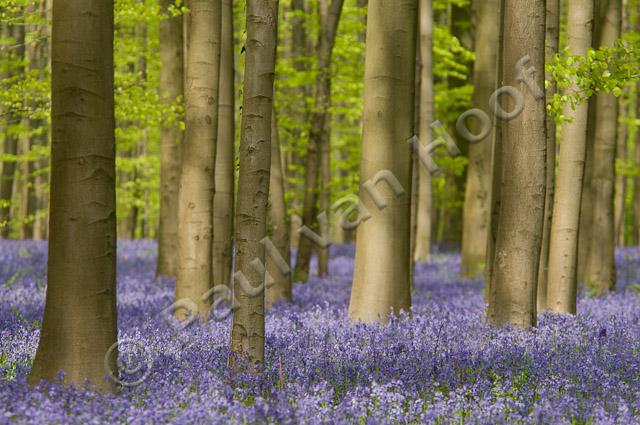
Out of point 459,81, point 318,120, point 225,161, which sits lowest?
point 225,161

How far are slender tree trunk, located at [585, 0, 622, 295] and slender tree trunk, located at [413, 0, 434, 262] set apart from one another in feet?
12.8

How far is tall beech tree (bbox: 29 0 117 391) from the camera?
18.7ft

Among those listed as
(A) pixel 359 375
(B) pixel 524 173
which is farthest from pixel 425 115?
(A) pixel 359 375

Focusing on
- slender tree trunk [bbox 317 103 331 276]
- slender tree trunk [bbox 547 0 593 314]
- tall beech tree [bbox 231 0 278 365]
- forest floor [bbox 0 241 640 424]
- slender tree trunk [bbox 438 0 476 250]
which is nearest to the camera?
forest floor [bbox 0 241 640 424]

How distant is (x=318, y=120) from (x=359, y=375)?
1059 cm

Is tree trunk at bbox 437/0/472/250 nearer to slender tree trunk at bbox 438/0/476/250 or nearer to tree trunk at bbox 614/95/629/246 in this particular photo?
slender tree trunk at bbox 438/0/476/250

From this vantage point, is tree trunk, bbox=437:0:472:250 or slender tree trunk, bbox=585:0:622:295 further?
tree trunk, bbox=437:0:472:250

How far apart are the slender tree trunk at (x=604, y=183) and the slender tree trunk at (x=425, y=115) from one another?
12.8 feet

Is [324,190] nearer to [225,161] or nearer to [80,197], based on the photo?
[225,161]

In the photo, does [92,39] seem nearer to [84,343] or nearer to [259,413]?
[84,343]

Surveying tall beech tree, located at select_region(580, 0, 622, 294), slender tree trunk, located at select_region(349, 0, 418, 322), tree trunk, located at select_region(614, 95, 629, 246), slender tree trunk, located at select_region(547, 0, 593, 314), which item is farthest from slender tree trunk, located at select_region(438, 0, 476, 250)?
slender tree trunk, located at select_region(349, 0, 418, 322)

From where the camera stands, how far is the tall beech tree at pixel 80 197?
18.7 ft

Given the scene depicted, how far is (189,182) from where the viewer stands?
10.5m

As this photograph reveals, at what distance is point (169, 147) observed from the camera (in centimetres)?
1678
